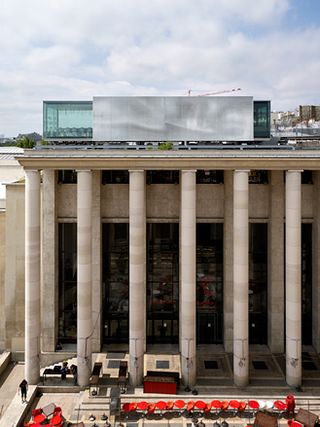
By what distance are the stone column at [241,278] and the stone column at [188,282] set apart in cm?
312

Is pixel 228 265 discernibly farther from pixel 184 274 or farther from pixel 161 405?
pixel 161 405

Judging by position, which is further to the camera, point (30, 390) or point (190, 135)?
point (190, 135)

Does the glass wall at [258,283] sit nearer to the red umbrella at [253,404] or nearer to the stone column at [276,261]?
the stone column at [276,261]

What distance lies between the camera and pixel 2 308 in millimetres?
37281

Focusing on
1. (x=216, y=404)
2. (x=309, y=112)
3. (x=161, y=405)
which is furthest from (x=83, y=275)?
(x=309, y=112)

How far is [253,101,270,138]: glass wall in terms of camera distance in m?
34.7

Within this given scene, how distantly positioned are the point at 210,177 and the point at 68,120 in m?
12.6

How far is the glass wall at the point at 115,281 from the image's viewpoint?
37.0 metres

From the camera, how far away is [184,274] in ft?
104

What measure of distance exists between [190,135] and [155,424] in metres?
21.0

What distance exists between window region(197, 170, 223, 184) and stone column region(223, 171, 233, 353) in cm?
75

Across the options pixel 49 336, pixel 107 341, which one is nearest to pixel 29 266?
pixel 49 336

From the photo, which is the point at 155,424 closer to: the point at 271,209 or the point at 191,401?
the point at 191,401

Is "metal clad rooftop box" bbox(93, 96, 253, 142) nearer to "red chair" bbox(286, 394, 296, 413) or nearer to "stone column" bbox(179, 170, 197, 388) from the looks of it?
"stone column" bbox(179, 170, 197, 388)
